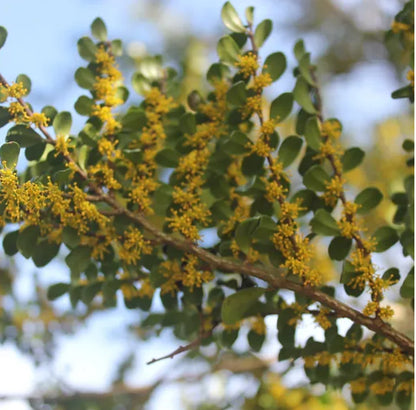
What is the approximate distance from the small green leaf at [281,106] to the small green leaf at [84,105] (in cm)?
16

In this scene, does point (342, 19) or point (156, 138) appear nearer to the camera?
point (156, 138)

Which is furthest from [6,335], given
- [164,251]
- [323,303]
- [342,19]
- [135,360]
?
[342,19]

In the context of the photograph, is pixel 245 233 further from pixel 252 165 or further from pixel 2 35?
pixel 2 35

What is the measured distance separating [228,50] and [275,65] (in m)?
0.04

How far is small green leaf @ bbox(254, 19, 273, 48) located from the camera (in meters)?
0.55

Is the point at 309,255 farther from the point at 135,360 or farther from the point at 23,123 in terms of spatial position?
the point at 135,360

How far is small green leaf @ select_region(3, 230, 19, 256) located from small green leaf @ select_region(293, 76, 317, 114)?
27 centimetres

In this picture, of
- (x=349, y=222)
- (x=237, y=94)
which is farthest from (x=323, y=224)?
(x=237, y=94)

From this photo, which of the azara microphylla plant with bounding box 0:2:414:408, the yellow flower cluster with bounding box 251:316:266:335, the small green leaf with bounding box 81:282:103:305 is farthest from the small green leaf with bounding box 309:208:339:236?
the small green leaf with bounding box 81:282:103:305

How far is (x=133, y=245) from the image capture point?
47cm

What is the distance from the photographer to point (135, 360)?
132 centimetres

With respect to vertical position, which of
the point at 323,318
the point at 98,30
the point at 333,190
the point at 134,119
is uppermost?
the point at 98,30

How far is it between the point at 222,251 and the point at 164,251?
0.05 m

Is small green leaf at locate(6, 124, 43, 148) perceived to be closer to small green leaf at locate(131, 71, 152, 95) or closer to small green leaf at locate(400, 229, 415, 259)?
small green leaf at locate(131, 71, 152, 95)
